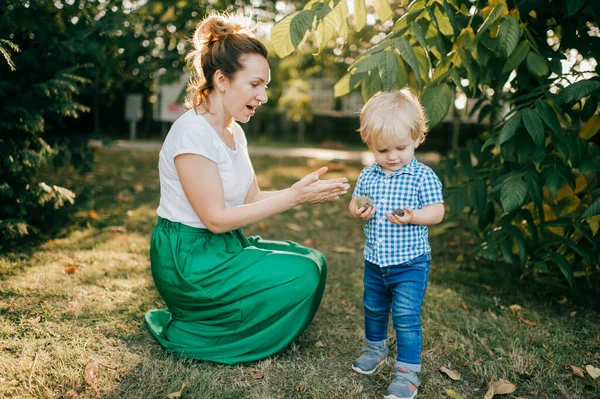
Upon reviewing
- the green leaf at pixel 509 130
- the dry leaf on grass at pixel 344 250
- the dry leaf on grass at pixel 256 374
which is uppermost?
the green leaf at pixel 509 130

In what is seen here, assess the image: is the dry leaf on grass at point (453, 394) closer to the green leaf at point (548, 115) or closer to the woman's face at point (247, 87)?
the green leaf at point (548, 115)

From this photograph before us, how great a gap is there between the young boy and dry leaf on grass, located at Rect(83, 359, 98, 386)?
4.15 ft

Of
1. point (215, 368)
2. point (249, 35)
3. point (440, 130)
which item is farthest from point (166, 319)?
point (440, 130)

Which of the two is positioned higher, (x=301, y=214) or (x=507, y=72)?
(x=507, y=72)

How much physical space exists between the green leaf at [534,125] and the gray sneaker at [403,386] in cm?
123

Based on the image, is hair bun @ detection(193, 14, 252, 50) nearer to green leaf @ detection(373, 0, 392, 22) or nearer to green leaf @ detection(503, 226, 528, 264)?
green leaf @ detection(373, 0, 392, 22)

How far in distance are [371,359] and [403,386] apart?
28 cm

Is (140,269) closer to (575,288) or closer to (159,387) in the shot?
(159,387)

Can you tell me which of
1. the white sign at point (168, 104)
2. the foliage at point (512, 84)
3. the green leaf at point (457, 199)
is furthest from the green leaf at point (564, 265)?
the white sign at point (168, 104)

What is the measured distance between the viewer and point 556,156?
3.04 meters

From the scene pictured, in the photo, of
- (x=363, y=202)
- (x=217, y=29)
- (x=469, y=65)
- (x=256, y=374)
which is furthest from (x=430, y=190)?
(x=217, y=29)

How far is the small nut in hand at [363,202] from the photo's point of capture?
2.33 m

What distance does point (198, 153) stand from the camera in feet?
8.06

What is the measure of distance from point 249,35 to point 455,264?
2.59 m
